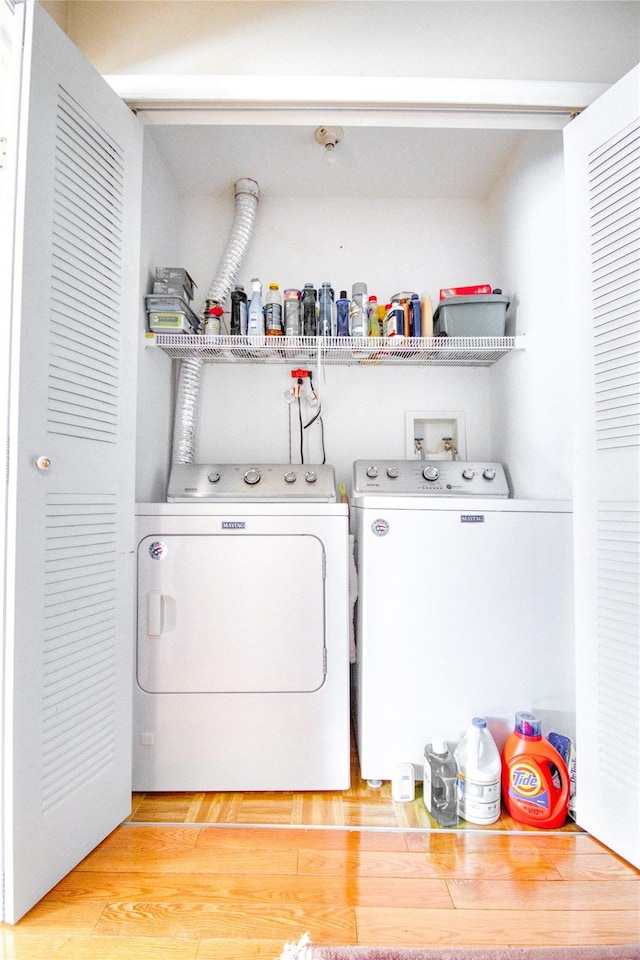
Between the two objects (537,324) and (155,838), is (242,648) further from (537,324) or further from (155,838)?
(537,324)

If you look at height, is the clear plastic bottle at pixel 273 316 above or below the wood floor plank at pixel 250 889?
above

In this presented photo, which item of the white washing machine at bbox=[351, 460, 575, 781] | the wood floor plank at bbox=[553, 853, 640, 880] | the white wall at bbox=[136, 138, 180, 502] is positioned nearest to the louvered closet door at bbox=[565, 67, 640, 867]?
the wood floor plank at bbox=[553, 853, 640, 880]

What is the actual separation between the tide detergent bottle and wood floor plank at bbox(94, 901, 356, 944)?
2.21 feet

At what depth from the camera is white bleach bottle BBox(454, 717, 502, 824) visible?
1580 mm

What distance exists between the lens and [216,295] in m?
2.29

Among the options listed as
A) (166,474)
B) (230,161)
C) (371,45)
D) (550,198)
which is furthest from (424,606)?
(230,161)

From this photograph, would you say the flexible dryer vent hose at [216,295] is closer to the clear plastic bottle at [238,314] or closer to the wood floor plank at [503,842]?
the clear plastic bottle at [238,314]

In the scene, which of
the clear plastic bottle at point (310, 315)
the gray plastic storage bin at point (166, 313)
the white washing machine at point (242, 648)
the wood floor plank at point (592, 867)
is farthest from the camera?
the clear plastic bottle at point (310, 315)

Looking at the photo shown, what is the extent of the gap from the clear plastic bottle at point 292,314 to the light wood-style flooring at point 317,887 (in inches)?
71.7

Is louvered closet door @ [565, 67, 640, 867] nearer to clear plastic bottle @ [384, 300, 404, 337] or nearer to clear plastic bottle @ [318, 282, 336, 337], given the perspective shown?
clear plastic bottle @ [384, 300, 404, 337]

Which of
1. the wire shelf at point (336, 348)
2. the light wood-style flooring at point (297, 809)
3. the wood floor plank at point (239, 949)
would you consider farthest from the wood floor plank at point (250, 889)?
the wire shelf at point (336, 348)

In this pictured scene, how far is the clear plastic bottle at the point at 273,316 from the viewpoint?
2.19 m

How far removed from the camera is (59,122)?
134cm

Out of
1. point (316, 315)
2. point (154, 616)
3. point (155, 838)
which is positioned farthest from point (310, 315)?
point (155, 838)
